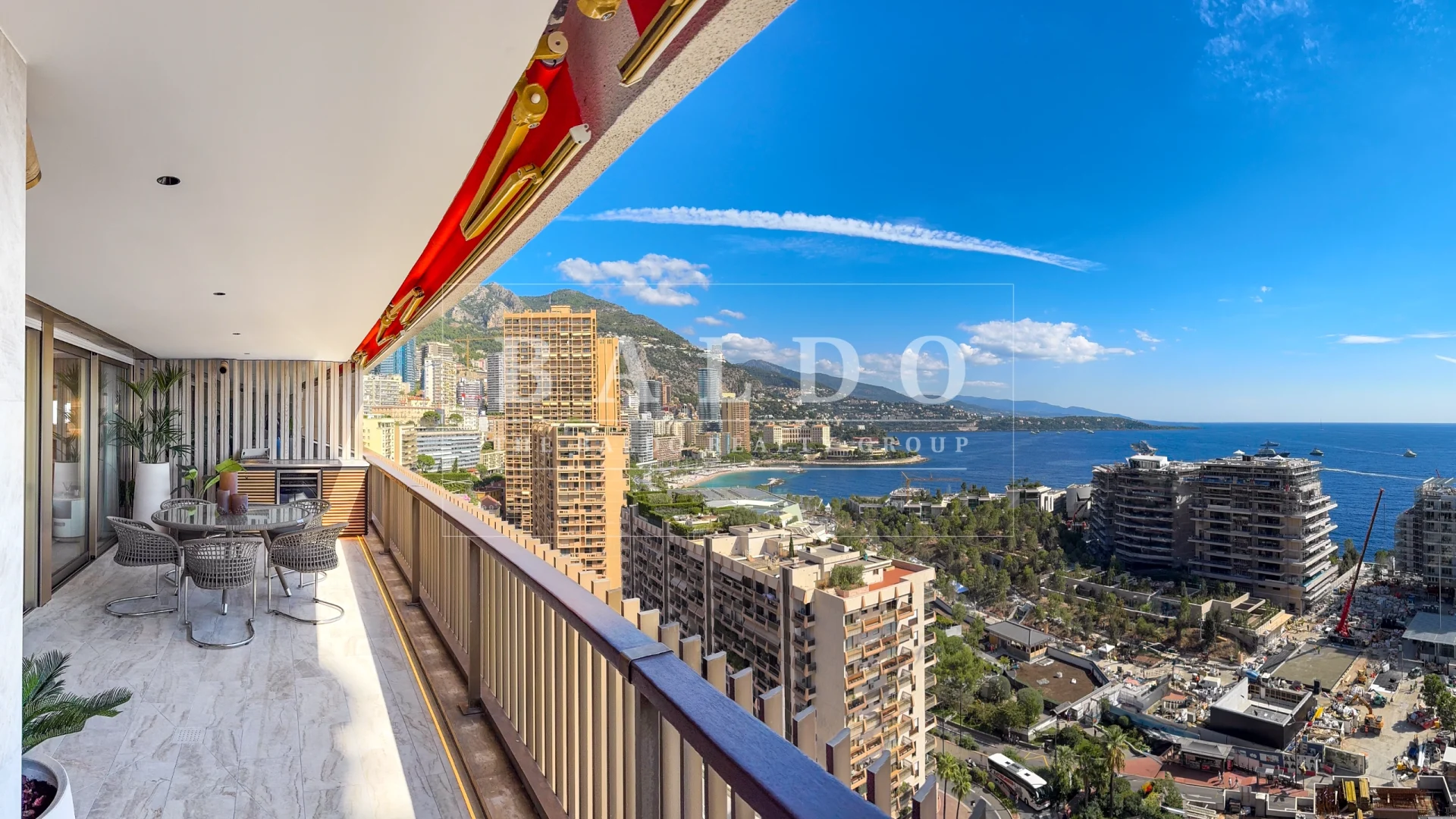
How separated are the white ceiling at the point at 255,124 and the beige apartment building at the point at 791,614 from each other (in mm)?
2258

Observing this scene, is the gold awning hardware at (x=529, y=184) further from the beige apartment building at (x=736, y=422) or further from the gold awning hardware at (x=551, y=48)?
the beige apartment building at (x=736, y=422)

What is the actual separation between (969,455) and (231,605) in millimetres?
6636

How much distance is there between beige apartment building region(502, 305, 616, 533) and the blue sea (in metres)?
1.13

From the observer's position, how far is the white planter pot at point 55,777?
1470mm

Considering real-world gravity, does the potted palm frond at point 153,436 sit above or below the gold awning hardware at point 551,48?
below

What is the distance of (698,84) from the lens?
1253 mm

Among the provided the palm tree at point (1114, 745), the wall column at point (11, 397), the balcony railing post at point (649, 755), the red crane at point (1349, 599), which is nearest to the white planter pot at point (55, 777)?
the wall column at point (11, 397)

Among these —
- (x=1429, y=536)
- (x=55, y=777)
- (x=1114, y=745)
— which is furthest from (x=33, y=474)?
(x=1429, y=536)

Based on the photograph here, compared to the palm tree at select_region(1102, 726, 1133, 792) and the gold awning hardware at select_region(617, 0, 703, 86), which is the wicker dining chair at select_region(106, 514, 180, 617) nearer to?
the gold awning hardware at select_region(617, 0, 703, 86)

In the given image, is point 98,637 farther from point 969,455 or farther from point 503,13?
point 969,455

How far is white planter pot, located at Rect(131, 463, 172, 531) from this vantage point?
6.63m

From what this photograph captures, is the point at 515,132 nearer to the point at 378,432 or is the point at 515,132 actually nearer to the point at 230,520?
the point at 230,520

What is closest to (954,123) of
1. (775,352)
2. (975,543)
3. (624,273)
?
(624,273)

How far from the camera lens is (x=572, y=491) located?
4.18 m
